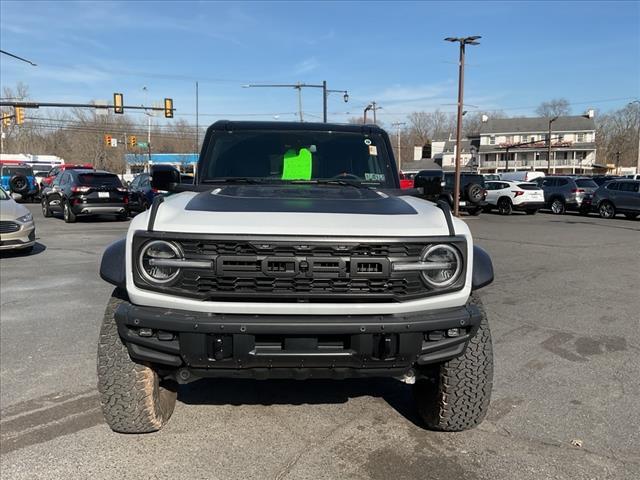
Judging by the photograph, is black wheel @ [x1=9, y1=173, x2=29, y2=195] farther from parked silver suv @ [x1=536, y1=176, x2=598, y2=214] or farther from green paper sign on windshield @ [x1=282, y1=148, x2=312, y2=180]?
green paper sign on windshield @ [x1=282, y1=148, x2=312, y2=180]

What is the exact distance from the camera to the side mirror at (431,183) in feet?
13.3

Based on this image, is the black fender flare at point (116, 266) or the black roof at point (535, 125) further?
the black roof at point (535, 125)

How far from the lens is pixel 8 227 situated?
993 cm

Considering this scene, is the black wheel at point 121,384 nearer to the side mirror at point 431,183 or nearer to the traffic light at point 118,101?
the side mirror at point 431,183

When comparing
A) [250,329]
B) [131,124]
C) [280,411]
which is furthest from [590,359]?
[131,124]

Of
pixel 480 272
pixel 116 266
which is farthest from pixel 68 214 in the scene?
pixel 480 272

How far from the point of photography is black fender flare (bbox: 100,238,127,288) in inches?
109

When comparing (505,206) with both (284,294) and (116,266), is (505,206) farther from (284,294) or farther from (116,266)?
(116,266)

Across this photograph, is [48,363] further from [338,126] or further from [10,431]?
[338,126]

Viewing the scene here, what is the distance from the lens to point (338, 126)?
14.7 ft

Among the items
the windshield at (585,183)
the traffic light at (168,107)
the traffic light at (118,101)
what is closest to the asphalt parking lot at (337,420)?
the windshield at (585,183)

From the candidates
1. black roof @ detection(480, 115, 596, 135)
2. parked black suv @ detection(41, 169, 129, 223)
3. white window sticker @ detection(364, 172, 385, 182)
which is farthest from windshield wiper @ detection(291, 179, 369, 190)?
black roof @ detection(480, 115, 596, 135)

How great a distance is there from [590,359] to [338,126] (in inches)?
120

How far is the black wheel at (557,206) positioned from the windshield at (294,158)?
23971mm
